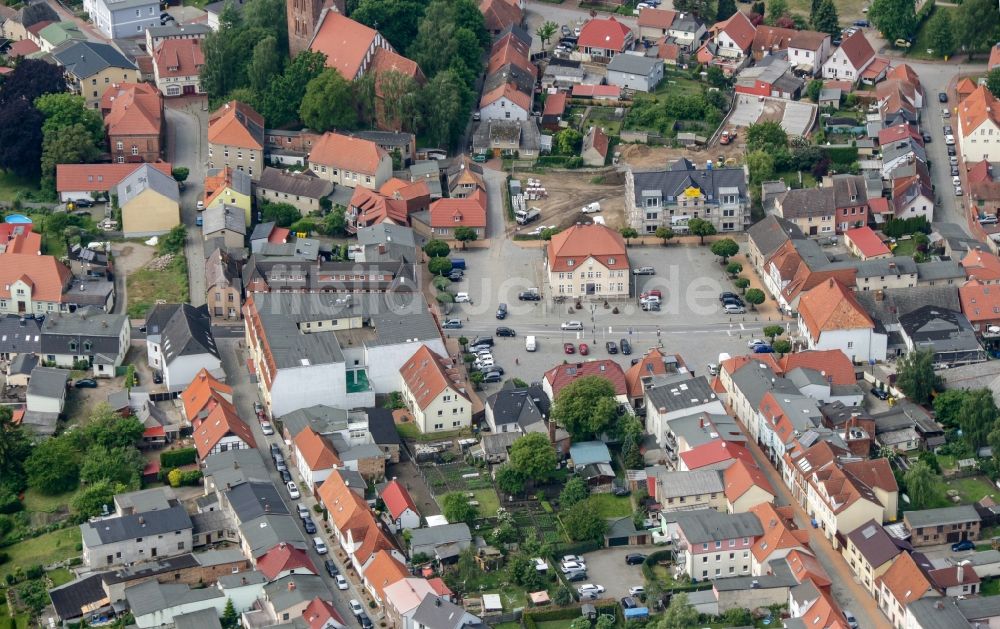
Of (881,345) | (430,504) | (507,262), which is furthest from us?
(507,262)

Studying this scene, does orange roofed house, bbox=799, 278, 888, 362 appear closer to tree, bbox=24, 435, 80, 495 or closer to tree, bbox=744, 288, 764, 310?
tree, bbox=744, 288, 764, 310

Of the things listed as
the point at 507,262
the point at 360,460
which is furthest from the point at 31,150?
the point at 360,460

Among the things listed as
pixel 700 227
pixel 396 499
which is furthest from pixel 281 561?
pixel 700 227

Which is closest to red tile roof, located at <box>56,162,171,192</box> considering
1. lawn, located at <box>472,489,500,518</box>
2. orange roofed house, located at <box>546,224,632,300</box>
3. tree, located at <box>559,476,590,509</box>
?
orange roofed house, located at <box>546,224,632,300</box>

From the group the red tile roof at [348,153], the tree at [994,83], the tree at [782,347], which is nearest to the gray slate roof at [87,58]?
the red tile roof at [348,153]

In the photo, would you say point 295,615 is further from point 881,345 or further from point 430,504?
point 881,345

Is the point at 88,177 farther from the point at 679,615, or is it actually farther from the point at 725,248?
the point at 679,615

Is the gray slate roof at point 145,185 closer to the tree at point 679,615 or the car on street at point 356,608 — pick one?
the car on street at point 356,608
